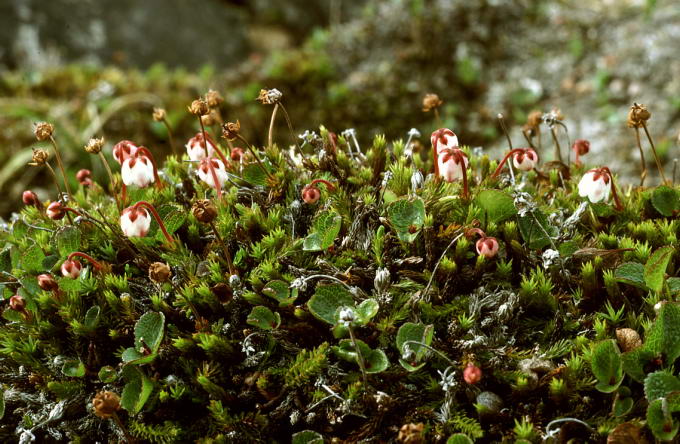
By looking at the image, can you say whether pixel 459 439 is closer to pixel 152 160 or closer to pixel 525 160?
pixel 525 160

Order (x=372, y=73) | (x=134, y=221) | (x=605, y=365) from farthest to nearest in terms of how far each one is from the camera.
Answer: (x=372, y=73) → (x=134, y=221) → (x=605, y=365)

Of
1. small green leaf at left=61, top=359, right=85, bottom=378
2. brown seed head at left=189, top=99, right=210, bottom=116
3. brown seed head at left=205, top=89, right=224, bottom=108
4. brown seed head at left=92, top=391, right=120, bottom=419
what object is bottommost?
small green leaf at left=61, top=359, right=85, bottom=378

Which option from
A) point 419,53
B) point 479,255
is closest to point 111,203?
point 479,255

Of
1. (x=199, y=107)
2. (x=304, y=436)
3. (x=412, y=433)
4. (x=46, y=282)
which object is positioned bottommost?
(x=304, y=436)

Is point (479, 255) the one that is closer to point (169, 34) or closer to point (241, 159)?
point (241, 159)

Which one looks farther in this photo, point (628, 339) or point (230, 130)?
point (230, 130)

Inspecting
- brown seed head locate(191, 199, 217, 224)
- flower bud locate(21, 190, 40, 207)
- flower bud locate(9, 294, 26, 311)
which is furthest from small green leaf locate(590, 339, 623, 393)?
flower bud locate(21, 190, 40, 207)

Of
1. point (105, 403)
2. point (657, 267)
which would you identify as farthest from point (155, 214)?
point (657, 267)

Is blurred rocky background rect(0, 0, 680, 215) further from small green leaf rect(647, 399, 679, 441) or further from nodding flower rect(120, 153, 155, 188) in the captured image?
small green leaf rect(647, 399, 679, 441)
